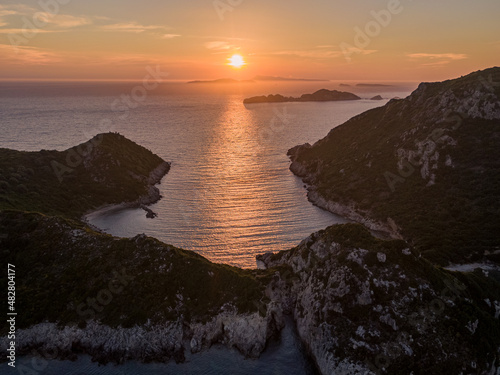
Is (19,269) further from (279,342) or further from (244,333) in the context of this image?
(279,342)

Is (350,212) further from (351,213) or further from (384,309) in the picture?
(384,309)

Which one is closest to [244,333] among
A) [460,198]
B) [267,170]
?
[460,198]

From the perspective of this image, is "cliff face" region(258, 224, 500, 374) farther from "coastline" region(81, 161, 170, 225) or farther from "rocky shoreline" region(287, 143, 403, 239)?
"coastline" region(81, 161, 170, 225)

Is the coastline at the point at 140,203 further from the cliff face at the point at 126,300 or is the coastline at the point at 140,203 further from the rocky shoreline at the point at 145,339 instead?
the rocky shoreline at the point at 145,339

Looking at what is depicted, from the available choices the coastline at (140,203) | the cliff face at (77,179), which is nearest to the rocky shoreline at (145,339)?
the coastline at (140,203)

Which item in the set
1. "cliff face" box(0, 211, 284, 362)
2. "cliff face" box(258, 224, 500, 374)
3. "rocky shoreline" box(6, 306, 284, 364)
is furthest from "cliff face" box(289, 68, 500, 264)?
"rocky shoreline" box(6, 306, 284, 364)

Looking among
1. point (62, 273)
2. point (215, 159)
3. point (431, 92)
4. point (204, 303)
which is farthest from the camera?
point (215, 159)
